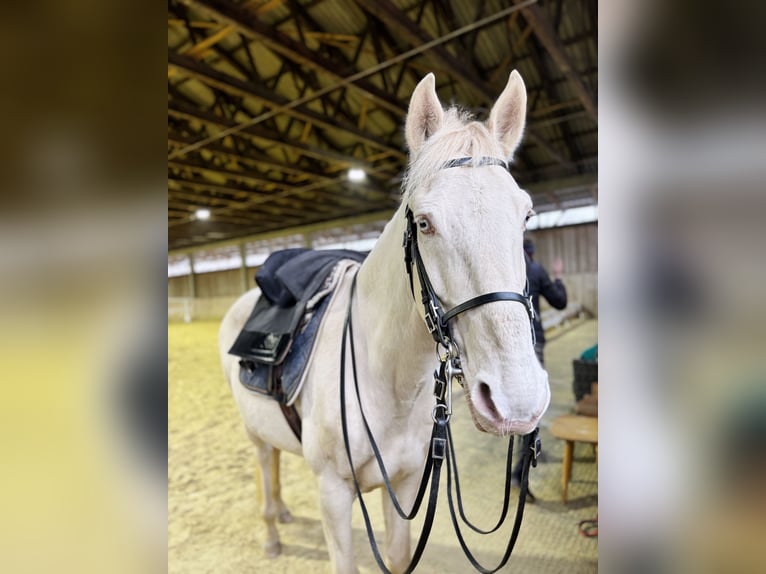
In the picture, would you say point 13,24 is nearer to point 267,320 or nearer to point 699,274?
point 699,274

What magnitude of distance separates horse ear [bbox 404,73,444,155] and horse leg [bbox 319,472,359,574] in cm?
110

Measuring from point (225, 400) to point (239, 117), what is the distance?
6.84 metres

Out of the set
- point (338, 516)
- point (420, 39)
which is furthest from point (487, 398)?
point (420, 39)

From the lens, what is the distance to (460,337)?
0.80m

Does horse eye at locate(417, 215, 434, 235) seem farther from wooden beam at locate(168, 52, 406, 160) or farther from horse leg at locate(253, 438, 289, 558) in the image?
wooden beam at locate(168, 52, 406, 160)

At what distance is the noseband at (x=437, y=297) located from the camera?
0.74 m

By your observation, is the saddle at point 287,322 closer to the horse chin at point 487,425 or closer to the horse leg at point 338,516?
the horse leg at point 338,516

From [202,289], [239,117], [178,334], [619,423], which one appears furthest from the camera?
[202,289]

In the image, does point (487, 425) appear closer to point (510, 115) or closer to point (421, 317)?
point (421, 317)

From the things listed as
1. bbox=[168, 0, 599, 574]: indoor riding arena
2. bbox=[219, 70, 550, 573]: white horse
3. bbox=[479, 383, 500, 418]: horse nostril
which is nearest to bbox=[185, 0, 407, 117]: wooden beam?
bbox=[168, 0, 599, 574]: indoor riding arena

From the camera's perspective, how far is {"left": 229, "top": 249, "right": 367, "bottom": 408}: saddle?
1.45 m

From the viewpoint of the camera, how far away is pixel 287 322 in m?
1.54

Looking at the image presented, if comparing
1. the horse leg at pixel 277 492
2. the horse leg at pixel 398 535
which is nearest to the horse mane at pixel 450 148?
the horse leg at pixel 398 535

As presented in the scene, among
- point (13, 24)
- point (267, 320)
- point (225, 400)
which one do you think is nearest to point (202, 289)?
point (225, 400)
